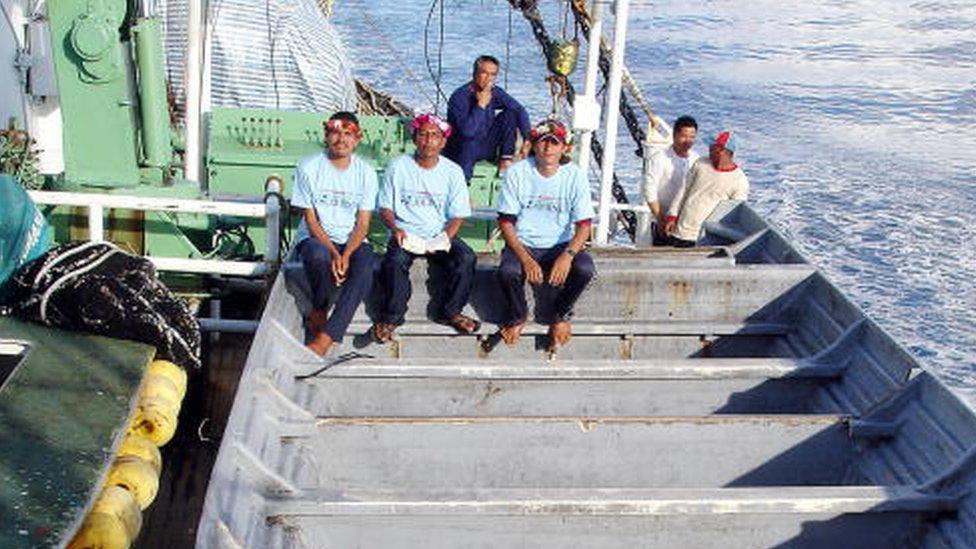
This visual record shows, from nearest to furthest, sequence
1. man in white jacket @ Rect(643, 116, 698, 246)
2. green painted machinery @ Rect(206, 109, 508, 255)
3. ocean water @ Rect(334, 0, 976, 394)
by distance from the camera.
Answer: man in white jacket @ Rect(643, 116, 698, 246), green painted machinery @ Rect(206, 109, 508, 255), ocean water @ Rect(334, 0, 976, 394)

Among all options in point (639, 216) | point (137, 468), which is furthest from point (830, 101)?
point (137, 468)

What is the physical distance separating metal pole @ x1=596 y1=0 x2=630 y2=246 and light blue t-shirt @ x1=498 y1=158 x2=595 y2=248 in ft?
5.55

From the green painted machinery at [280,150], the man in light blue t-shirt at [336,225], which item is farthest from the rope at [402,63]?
the man in light blue t-shirt at [336,225]

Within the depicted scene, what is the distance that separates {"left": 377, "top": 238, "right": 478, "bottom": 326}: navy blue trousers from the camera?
629 centimetres

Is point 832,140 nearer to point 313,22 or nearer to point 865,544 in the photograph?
point 313,22

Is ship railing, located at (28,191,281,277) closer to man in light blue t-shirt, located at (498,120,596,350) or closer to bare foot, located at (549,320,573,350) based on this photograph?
man in light blue t-shirt, located at (498,120,596,350)

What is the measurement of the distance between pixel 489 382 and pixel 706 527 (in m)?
1.59

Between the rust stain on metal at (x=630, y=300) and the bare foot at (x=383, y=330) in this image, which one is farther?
the rust stain on metal at (x=630, y=300)

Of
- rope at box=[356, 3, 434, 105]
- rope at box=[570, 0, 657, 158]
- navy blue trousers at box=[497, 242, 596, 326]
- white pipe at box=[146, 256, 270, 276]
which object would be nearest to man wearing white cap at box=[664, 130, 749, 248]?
rope at box=[570, 0, 657, 158]

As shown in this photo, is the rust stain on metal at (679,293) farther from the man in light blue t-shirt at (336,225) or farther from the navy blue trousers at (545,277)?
the man in light blue t-shirt at (336,225)

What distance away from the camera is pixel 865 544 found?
4.75 metres

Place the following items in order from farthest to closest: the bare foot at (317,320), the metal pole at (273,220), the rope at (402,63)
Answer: the rope at (402,63), the metal pole at (273,220), the bare foot at (317,320)

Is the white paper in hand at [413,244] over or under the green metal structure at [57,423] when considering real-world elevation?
over

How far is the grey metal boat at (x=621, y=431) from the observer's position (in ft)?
14.8
